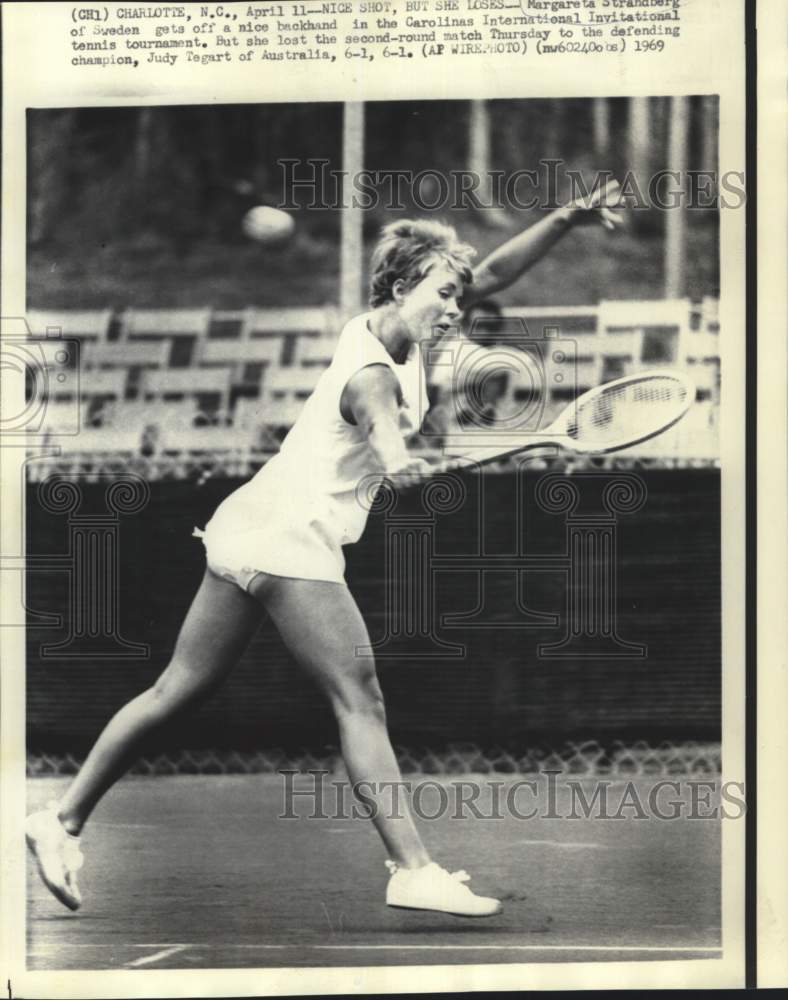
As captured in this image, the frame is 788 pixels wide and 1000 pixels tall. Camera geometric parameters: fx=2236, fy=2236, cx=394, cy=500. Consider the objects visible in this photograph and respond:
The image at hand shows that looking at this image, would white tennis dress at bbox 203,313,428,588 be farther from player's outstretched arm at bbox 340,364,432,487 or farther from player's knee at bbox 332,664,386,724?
player's knee at bbox 332,664,386,724

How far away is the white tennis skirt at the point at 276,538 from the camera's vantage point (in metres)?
7.38

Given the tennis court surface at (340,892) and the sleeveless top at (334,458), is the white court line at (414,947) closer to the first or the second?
the tennis court surface at (340,892)

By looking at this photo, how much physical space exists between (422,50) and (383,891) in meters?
2.77

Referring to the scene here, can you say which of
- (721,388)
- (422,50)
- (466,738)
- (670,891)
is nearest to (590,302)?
(721,388)

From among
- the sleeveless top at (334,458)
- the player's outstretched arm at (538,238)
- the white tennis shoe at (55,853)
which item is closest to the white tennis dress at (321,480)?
the sleeveless top at (334,458)

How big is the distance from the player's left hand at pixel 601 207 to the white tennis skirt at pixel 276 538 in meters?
1.26

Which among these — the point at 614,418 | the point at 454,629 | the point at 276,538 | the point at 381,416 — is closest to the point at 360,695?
the point at 454,629

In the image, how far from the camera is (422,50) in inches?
290

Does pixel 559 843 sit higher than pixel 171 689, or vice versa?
pixel 171 689

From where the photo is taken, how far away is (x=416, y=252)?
7.43 metres

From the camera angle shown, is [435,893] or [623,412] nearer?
[435,893]

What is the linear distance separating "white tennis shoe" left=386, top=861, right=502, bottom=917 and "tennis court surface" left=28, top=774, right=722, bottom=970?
0.11 ft

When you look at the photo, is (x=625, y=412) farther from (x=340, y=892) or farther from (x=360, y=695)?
(x=340, y=892)

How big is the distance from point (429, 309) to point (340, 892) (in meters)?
1.95
